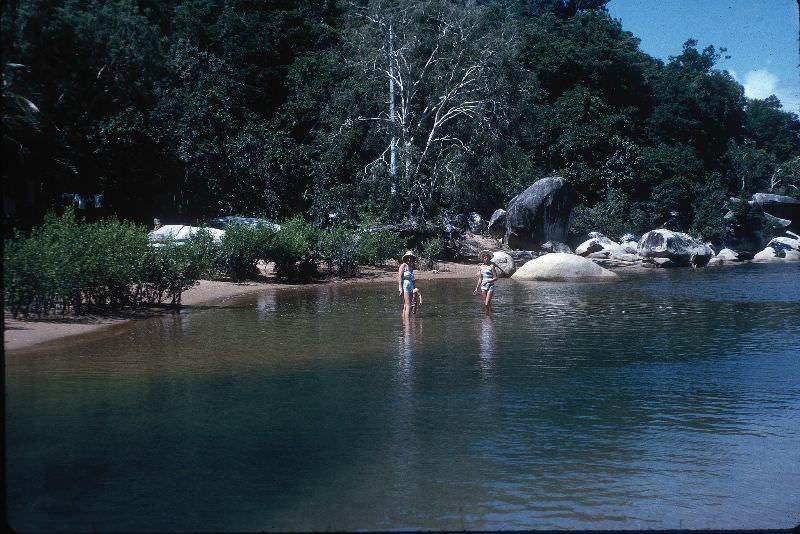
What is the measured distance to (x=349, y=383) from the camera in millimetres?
10938

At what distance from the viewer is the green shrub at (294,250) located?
2614cm

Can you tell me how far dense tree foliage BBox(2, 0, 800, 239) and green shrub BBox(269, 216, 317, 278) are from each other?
18.3 ft

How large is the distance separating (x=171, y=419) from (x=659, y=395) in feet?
20.7

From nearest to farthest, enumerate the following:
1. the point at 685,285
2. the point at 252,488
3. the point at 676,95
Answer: the point at 252,488 < the point at 685,285 < the point at 676,95

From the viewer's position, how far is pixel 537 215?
39.9m

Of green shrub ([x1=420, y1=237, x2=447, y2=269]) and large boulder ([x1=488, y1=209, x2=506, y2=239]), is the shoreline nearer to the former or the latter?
green shrub ([x1=420, y1=237, x2=447, y2=269])

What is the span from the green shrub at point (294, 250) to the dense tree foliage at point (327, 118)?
5582mm

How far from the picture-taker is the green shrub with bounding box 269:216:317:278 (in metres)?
26.1

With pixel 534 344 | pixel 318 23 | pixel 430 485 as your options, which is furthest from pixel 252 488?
pixel 318 23

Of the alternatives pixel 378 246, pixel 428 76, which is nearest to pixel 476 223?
pixel 428 76

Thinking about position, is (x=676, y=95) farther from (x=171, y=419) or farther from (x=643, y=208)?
(x=171, y=419)

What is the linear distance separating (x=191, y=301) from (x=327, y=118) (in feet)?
64.1

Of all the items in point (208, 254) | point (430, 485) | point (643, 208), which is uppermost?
point (643, 208)

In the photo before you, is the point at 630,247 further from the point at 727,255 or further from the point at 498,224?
the point at 727,255
